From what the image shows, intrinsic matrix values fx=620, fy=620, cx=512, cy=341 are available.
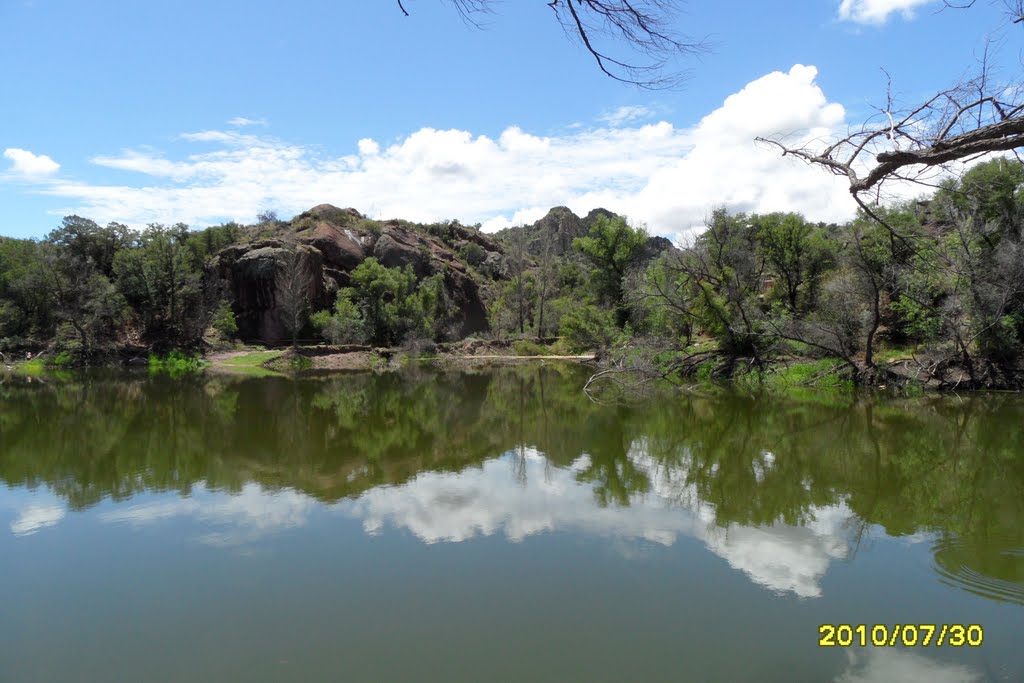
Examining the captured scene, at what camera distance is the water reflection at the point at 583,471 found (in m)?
7.46

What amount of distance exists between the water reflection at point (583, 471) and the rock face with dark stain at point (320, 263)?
21107 millimetres

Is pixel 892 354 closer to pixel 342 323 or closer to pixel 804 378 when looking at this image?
pixel 804 378

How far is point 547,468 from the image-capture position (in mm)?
11047

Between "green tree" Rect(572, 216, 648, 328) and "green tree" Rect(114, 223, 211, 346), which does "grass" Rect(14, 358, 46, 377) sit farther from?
"green tree" Rect(572, 216, 648, 328)

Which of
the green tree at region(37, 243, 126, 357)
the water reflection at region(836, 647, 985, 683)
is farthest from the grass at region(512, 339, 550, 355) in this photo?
the water reflection at region(836, 647, 985, 683)

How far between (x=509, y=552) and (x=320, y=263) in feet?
126

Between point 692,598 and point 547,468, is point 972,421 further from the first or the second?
point 692,598

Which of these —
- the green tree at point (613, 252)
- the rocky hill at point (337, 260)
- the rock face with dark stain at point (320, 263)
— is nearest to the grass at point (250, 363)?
the rock face with dark stain at point (320, 263)

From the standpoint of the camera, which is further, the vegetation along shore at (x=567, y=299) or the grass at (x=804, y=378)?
the grass at (x=804, y=378)

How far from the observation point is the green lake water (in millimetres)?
4773

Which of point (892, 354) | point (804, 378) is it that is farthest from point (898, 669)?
point (892, 354)

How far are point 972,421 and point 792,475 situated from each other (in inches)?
304

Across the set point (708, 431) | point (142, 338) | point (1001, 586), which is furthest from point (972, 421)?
point (142, 338)

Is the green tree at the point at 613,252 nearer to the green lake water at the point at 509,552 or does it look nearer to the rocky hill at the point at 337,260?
the rocky hill at the point at 337,260
